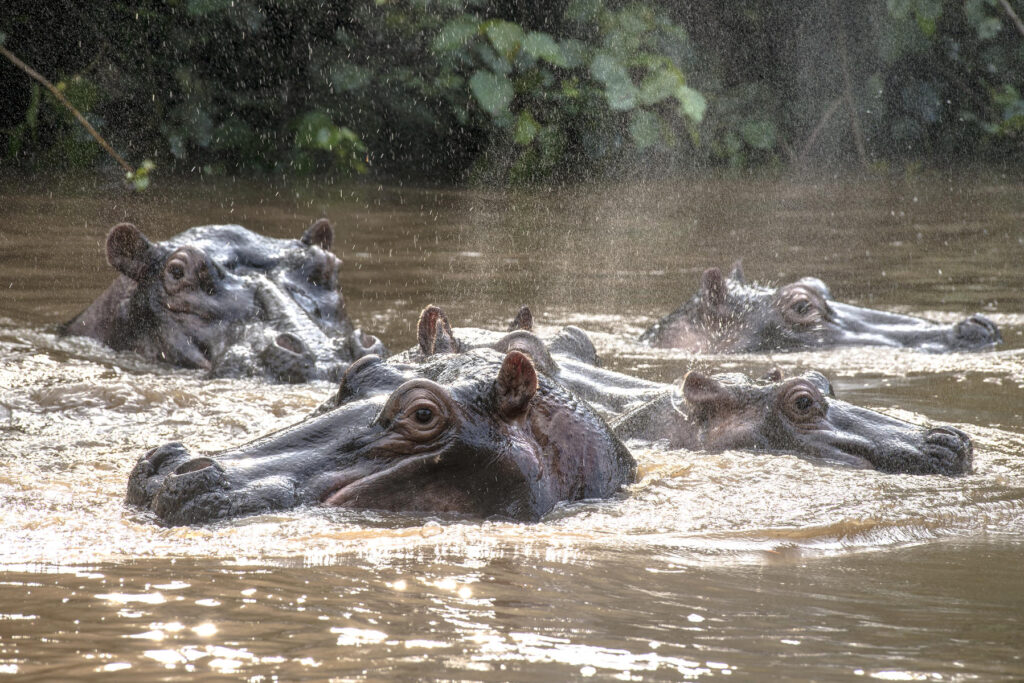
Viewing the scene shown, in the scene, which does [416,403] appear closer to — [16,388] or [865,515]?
[865,515]

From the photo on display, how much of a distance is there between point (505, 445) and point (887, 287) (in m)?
7.38

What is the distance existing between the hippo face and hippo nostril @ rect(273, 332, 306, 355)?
6.93 ft

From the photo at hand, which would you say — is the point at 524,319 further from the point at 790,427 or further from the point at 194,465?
the point at 194,465

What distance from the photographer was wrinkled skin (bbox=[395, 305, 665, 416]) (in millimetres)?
5605

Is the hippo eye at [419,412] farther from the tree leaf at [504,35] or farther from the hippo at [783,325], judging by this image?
the tree leaf at [504,35]

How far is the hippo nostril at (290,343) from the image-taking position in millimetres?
7250

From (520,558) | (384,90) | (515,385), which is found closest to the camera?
(520,558)

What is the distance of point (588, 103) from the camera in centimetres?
1656

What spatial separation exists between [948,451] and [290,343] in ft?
10.8

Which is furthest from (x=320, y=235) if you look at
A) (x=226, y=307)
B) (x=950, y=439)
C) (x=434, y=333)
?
(x=950, y=439)

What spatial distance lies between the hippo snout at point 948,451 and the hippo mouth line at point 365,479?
210cm

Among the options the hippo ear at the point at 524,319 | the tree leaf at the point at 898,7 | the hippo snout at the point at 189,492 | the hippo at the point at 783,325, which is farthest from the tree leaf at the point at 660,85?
the hippo snout at the point at 189,492

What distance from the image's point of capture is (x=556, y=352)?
694 cm

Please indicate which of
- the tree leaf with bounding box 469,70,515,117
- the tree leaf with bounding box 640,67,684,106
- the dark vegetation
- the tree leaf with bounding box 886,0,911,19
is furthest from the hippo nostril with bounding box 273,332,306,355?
the tree leaf with bounding box 886,0,911,19
